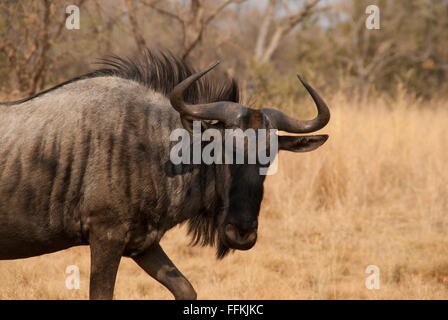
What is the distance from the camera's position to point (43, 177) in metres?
3.19

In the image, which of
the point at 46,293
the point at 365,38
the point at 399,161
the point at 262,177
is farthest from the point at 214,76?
the point at 365,38

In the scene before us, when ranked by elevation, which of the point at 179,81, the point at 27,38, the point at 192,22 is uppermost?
the point at 192,22

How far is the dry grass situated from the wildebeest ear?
4.86 feet

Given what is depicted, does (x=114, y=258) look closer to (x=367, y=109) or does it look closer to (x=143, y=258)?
(x=143, y=258)

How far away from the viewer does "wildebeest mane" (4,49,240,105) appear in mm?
3504

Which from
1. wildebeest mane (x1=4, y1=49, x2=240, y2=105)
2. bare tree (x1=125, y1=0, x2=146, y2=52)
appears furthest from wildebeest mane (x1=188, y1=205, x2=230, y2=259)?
bare tree (x1=125, y1=0, x2=146, y2=52)

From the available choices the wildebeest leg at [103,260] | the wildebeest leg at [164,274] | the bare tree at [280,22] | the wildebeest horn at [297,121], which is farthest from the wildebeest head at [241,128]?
the bare tree at [280,22]

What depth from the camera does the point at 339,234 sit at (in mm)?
6059

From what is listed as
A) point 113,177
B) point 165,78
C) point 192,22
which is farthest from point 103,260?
point 192,22

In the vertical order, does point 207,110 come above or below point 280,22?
below

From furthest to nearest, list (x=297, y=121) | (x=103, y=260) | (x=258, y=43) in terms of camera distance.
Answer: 1. (x=258, y=43)
2. (x=297, y=121)
3. (x=103, y=260)

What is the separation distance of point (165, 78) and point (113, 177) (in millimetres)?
719

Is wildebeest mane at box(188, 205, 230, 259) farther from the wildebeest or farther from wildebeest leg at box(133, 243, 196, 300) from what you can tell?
wildebeest leg at box(133, 243, 196, 300)

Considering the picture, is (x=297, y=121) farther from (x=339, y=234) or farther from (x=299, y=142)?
(x=339, y=234)
